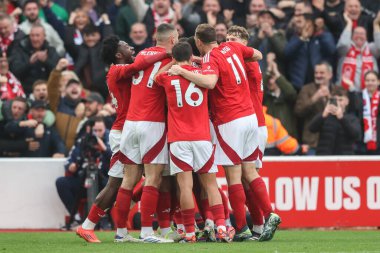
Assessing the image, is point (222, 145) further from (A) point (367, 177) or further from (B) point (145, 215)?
(A) point (367, 177)

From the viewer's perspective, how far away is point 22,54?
2109 cm

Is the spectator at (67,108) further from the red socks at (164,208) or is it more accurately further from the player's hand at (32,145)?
the red socks at (164,208)

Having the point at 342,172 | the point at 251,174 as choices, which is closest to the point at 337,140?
the point at 342,172

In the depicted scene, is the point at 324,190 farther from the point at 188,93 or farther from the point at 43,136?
the point at 188,93

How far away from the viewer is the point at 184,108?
14039mm

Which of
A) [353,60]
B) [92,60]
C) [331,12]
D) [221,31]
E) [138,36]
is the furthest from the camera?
[331,12]

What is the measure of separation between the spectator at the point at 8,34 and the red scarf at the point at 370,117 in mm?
6168

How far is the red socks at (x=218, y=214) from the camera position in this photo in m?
14.1

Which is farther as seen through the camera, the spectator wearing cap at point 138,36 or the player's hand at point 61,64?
the spectator wearing cap at point 138,36

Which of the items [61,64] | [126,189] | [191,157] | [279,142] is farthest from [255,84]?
[61,64]

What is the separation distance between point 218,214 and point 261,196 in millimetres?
669

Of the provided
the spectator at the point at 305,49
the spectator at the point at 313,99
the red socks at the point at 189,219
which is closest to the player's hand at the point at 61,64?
the spectator at the point at 305,49

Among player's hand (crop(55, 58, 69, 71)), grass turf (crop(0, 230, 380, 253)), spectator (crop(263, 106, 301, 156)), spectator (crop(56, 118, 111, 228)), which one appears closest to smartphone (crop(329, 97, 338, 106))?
spectator (crop(263, 106, 301, 156))

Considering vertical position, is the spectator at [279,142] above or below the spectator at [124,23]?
below
